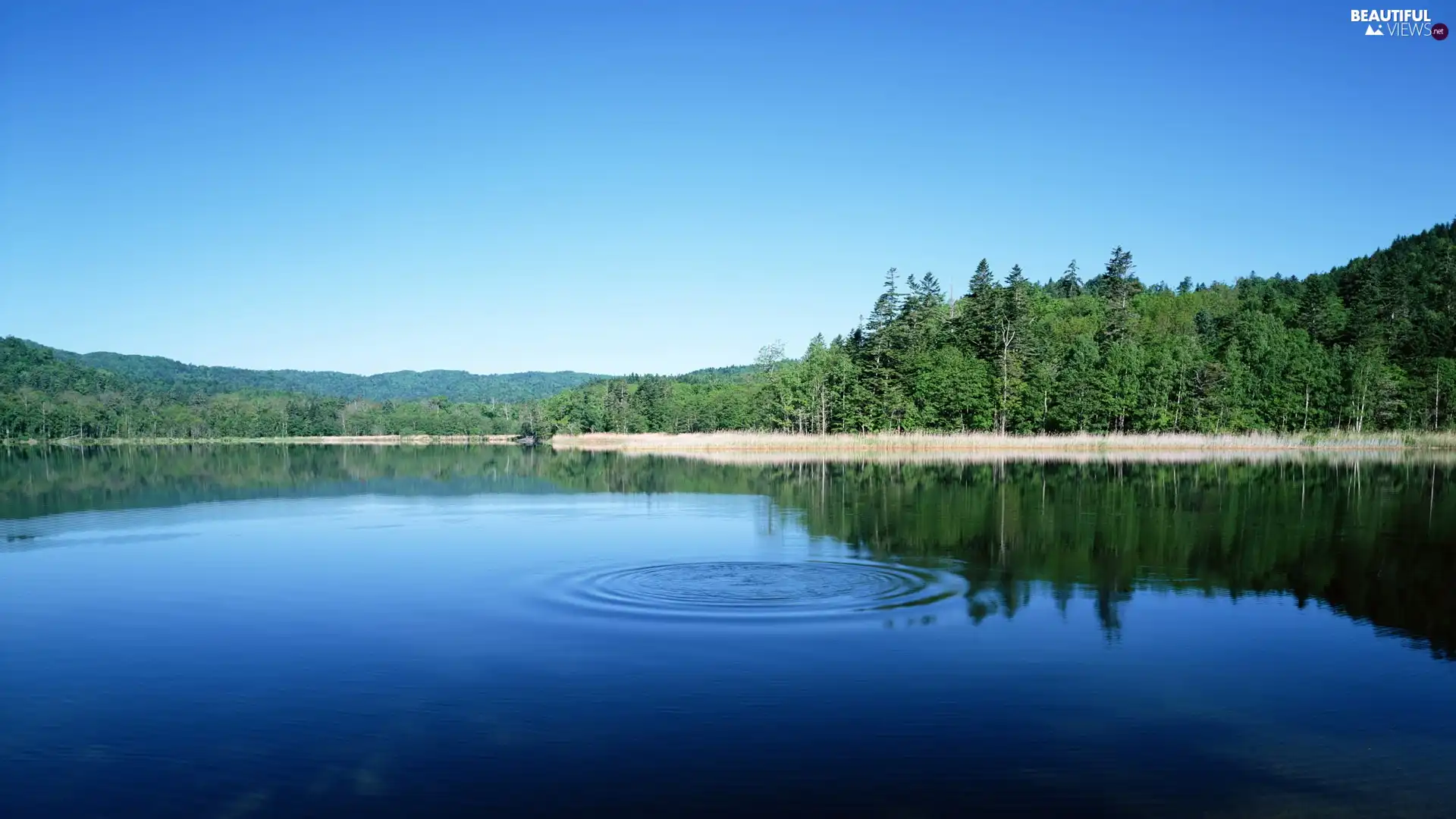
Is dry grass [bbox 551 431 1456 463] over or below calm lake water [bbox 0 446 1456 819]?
over

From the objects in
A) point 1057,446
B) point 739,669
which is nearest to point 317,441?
point 1057,446

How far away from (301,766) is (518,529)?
607 inches

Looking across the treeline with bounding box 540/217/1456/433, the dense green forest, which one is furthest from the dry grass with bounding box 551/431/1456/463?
the dense green forest

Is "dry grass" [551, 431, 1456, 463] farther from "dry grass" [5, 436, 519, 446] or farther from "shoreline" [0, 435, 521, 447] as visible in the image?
"dry grass" [5, 436, 519, 446]

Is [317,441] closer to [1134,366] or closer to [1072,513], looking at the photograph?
[1134,366]

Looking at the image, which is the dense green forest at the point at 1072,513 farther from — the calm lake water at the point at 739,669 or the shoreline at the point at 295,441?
the shoreline at the point at 295,441

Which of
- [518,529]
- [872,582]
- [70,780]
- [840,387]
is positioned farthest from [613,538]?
[840,387]

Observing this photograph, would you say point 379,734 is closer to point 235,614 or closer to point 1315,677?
point 235,614

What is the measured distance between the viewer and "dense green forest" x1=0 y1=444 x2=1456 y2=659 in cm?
1466

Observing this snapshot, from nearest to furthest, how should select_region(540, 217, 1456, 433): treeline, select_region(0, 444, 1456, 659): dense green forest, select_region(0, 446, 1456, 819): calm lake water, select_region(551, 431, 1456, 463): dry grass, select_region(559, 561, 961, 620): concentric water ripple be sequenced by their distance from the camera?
select_region(0, 446, 1456, 819): calm lake water, select_region(559, 561, 961, 620): concentric water ripple, select_region(0, 444, 1456, 659): dense green forest, select_region(551, 431, 1456, 463): dry grass, select_region(540, 217, 1456, 433): treeline

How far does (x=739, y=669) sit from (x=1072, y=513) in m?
17.1

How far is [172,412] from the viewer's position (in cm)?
16225

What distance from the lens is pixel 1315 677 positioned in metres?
9.76

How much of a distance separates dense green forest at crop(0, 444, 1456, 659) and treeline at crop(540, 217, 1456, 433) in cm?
2659
